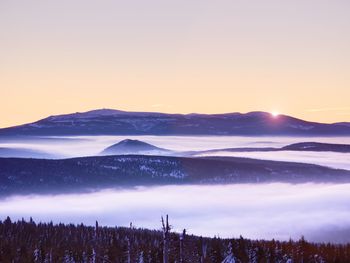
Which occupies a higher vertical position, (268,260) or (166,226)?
(166,226)

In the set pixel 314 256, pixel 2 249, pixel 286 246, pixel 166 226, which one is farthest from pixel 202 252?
pixel 166 226

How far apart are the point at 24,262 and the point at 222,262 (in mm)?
48652

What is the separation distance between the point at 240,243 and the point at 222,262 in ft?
123

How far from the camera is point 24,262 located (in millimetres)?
148500

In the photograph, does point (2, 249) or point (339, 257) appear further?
point (2, 249)

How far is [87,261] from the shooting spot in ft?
543

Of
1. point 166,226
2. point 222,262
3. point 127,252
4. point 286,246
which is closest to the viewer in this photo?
point 166,226

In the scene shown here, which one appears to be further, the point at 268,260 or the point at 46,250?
the point at 46,250

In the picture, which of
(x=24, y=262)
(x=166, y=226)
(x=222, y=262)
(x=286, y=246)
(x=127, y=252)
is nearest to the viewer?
(x=166, y=226)

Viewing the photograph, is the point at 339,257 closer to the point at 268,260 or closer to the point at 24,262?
the point at 268,260

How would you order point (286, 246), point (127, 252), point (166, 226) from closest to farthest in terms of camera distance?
point (166, 226), point (127, 252), point (286, 246)

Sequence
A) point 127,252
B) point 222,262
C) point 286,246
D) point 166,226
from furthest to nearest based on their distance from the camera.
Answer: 1. point 286,246
2. point 127,252
3. point 222,262
4. point 166,226

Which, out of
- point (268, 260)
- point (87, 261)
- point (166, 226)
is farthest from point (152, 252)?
point (166, 226)

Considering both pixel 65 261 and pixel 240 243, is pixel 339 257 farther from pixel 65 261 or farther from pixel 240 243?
pixel 65 261
